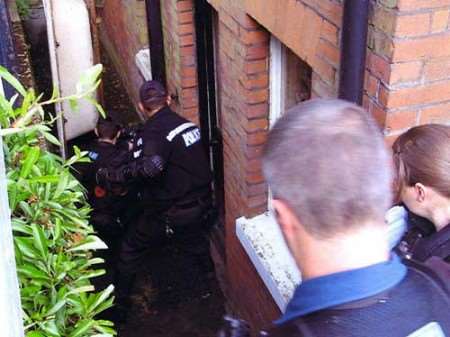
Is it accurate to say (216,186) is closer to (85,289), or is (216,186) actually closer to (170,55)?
(170,55)

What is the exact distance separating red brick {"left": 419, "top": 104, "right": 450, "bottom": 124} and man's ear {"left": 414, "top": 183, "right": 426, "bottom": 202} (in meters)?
0.41

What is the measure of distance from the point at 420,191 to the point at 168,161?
112 inches

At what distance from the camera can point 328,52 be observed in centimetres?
301

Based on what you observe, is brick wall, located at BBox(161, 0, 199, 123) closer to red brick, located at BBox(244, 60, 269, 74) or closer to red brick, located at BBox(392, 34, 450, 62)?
red brick, located at BBox(244, 60, 269, 74)

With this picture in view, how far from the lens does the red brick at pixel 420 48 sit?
2.54 m

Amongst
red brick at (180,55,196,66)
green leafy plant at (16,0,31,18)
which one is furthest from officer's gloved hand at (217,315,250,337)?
green leafy plant at (16,0,31,18)

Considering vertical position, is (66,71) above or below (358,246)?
below

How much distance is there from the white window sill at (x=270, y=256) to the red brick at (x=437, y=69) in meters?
1.18

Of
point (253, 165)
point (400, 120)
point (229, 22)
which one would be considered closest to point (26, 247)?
point (400, 120)

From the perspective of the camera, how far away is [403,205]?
2637 millimetres

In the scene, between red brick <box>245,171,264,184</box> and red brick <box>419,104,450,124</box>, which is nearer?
red brick <box>419,104,450,124</box>

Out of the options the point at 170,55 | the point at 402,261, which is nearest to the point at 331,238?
the point at 402,261

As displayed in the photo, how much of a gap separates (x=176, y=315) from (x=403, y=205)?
3.03 meters

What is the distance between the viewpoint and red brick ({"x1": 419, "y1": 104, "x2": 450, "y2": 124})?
9.03 feet
